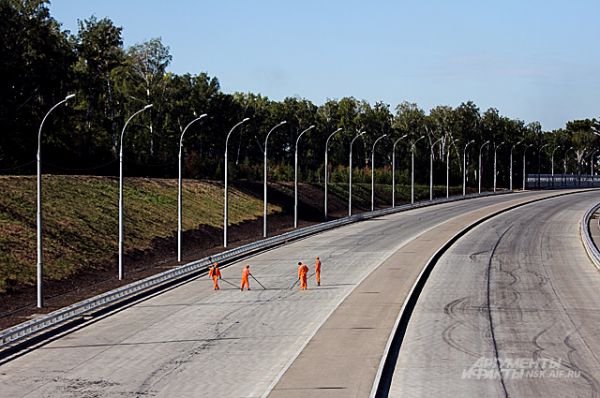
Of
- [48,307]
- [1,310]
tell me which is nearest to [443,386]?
[48,307]

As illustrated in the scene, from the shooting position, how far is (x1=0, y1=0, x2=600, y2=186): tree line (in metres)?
75.1

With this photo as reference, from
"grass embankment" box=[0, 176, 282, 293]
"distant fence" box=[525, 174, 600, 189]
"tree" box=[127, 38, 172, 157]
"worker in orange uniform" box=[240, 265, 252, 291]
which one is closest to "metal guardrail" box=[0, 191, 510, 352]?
"worker in orange uniform" box=[240, 265, 252, 291]

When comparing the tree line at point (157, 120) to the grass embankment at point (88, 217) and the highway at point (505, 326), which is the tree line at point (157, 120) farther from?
the highway at point (505, 326)

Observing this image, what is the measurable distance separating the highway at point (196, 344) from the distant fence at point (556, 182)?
379 feet

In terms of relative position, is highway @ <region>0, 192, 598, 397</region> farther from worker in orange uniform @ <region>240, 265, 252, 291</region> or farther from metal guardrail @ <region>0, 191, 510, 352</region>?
metal guardrail @ <region>0, 191, 510, 352</region>

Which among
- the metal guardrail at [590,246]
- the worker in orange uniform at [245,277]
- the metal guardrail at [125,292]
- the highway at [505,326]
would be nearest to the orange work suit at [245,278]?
the worker in orange uniform at [245,277]

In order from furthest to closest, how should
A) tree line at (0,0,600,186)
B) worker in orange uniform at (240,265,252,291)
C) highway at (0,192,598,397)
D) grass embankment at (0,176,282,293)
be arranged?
1. tree line at (0,0,600,186)
2. grass embankment at (0,176,282,293)
3. worker in orange uniform at (240,265,252,291)
4. highway at (0,192,598,397)

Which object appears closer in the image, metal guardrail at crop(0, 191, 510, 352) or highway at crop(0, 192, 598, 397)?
highway at crop(0, 192, 598, 397)

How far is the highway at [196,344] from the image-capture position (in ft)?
80.0

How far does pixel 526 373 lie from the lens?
25.6 m

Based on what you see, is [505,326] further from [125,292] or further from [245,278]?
[125,292]

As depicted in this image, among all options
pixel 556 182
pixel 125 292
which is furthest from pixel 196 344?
pixel 556 182

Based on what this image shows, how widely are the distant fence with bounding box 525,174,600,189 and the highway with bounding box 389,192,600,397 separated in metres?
99.2

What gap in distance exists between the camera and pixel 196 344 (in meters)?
30.4
